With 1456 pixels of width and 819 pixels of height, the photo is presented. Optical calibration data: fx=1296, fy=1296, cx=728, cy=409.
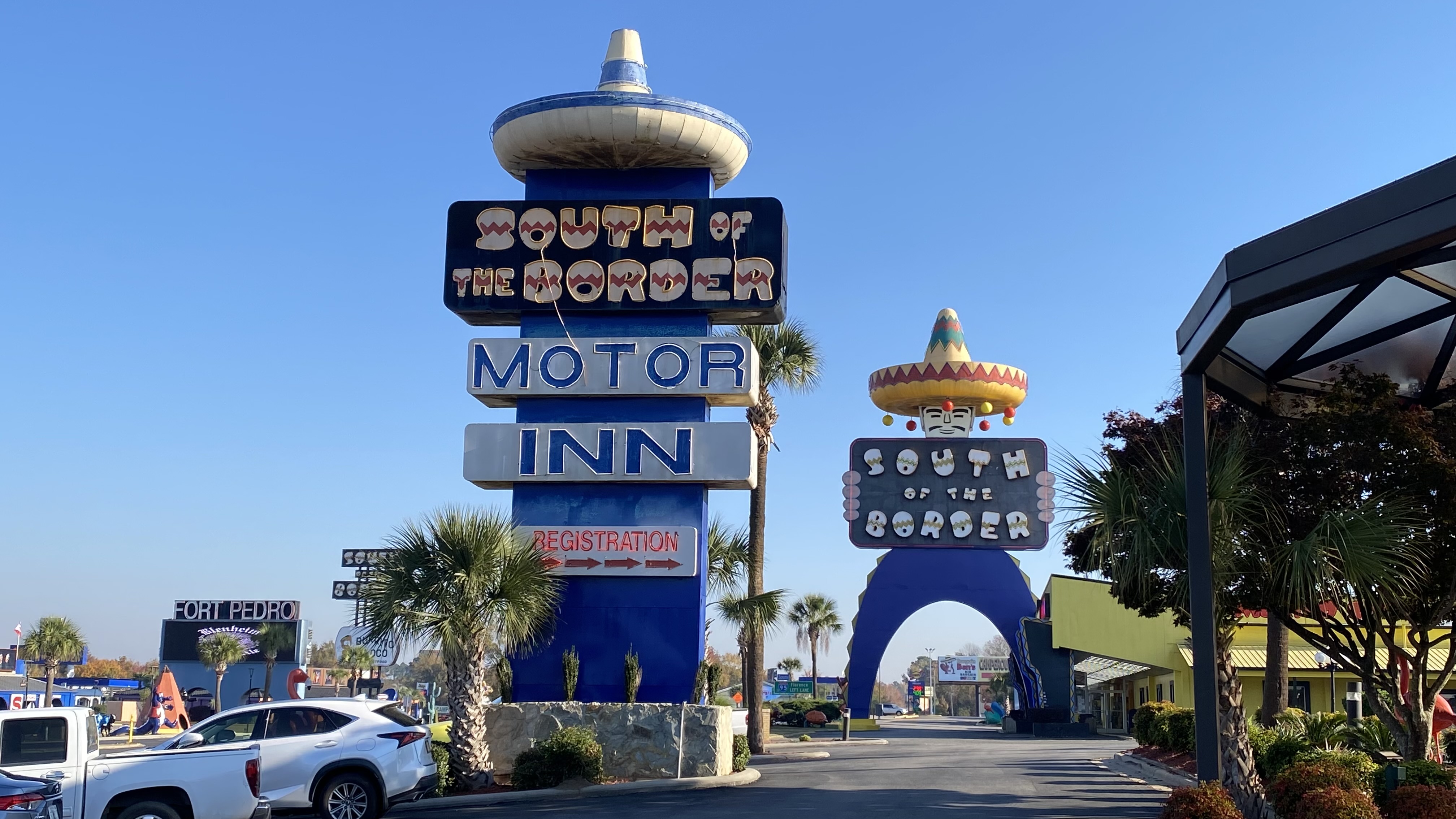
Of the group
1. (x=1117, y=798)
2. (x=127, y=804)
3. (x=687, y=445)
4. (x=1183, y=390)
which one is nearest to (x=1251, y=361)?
(x=1183, y=390)

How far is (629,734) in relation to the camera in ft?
72.4

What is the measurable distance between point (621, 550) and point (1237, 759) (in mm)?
11459

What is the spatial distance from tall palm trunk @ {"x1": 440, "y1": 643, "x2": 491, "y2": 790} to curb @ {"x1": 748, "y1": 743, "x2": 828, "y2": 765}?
373 inches

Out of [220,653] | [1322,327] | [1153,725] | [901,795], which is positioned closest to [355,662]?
[220,653]

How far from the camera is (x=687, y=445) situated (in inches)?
925

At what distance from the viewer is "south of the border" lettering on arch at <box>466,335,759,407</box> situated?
23797 mm

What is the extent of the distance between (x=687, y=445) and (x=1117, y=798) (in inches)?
366

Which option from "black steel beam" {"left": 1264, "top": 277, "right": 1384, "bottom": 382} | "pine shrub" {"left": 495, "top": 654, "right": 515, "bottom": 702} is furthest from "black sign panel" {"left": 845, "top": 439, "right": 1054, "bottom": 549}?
"black steel beam" {"left": 1264, "top": 277, "right": 1384, "bottom": 382}

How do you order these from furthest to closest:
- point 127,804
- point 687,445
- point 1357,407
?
1. point 687,445
2. point 1357,407
3. point 127,804

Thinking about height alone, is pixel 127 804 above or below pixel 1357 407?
below

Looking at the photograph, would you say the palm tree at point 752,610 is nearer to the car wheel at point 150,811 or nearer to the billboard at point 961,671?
the car wheel at point 150,811

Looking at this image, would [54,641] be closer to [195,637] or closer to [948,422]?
[195,637]

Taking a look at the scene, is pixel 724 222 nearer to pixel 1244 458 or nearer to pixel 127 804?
pixel 1244 458

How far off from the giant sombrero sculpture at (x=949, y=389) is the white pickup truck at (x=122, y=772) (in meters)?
33.9
